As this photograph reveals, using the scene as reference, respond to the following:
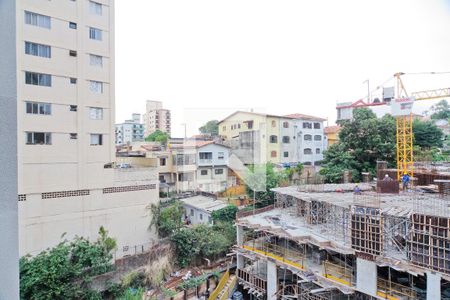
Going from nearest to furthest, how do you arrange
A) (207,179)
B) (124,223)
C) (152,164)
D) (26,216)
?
(26,216) < (124,223) < (152,164) < (207,179)

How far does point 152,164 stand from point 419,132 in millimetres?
17189

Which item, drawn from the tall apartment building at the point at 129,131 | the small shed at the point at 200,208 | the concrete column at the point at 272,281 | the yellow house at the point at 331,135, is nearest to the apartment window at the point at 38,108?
the small shed at the point at 200,208

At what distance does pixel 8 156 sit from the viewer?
109 centimetres

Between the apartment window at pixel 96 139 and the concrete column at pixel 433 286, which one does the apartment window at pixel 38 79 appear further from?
the concrete column at pixel 433 286

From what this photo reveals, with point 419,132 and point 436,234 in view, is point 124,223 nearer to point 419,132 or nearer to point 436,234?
point 436,234

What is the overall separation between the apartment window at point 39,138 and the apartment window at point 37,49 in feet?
7.78

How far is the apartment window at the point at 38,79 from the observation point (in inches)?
325

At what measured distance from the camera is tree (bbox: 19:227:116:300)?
262 inches

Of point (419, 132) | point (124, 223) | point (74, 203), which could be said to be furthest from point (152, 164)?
point (419, 132)

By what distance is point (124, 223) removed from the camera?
9859mm

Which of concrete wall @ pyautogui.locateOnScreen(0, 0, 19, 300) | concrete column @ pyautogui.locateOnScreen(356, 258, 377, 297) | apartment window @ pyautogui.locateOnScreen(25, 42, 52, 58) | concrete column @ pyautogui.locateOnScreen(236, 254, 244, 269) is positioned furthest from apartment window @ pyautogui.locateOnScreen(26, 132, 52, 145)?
concrete column @ pyautogui.locateOnScreen(356, 258, 377, 297)

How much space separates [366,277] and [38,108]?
9.78 m

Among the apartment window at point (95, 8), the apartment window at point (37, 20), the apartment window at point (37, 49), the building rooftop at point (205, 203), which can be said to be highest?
the apartment window at point (95, 8)

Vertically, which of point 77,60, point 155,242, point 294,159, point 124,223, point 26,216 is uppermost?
point 77,60
